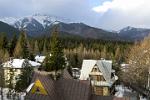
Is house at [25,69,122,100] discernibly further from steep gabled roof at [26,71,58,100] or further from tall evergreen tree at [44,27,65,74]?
tall evergreen tree at [44,27,65,74]

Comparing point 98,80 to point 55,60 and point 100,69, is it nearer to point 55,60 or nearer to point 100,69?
point 100,69

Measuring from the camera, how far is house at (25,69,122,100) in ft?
143

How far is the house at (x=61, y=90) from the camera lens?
43.4 metres

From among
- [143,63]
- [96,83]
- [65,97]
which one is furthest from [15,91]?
[143,63]

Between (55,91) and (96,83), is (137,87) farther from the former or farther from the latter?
(55,91)

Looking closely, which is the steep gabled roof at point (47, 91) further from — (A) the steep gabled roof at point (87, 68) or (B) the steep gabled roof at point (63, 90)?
(A) the steep gabled roof at point (87, 68)

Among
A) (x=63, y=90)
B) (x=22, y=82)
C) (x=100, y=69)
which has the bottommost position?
(x=22, y=82)

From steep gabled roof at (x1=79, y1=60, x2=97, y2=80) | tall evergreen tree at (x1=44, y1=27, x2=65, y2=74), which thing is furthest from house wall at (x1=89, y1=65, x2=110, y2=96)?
tall evergreen tree at (x1=44, y1=27, x2=65, y2=74)

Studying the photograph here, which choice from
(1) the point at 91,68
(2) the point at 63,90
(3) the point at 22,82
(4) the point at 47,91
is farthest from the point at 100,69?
(4) the point at 47,91

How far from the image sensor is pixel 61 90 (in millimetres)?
44594

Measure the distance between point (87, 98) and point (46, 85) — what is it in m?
5.27

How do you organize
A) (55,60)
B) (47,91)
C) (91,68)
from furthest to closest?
(55,60) → (91,68) → (47,91)

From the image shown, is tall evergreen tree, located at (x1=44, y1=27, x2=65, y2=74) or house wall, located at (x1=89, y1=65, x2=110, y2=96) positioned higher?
tall evergreen tree, located at (x1=44, y1=27, x2=65, y2=74)

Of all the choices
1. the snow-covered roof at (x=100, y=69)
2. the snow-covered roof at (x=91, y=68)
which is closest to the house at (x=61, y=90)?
the snow-covered roof at (x=100, y=69)
